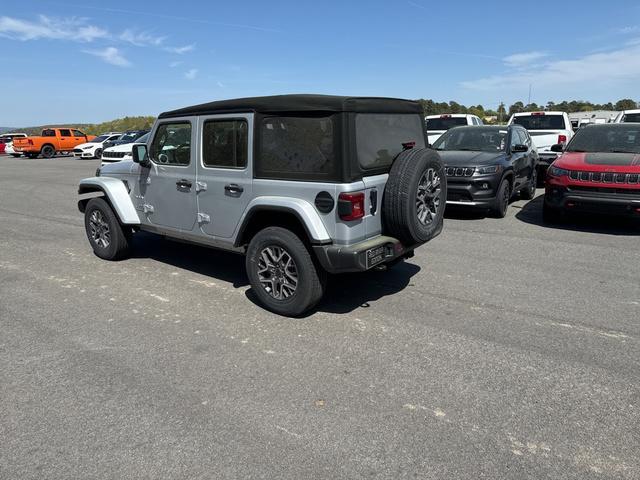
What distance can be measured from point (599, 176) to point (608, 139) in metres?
1.48

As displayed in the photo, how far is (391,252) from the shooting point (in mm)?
4180

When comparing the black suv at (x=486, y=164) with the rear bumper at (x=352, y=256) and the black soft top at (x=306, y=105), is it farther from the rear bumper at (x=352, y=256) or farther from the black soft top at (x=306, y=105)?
the rear bumper at (x=352, y=256)

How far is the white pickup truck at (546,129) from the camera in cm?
1278

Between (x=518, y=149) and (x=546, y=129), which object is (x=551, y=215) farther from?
(x=546, y=129)

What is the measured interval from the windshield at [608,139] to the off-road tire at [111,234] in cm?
728

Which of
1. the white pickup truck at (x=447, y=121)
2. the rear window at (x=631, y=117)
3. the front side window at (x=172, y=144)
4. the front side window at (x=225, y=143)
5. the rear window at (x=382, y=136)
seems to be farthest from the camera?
the white pickup truck at (x=447, y=121)

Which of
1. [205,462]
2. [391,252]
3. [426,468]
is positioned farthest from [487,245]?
[205,462]

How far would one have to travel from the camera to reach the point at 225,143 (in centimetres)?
460

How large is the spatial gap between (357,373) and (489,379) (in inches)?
35.1

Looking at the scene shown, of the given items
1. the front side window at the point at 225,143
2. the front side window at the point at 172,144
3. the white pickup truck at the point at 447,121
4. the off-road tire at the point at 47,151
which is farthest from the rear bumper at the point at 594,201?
the off-road tire at the point at 47,151

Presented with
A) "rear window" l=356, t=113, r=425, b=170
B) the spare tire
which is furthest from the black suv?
the spare tire

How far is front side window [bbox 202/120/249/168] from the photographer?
443cm

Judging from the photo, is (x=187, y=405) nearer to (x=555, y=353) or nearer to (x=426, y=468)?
(x=426, y=468)

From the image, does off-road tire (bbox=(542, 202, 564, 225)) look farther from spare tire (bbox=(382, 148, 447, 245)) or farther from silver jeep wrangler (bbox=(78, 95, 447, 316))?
spare tire (bbox=(382, 148, 447, 245))
